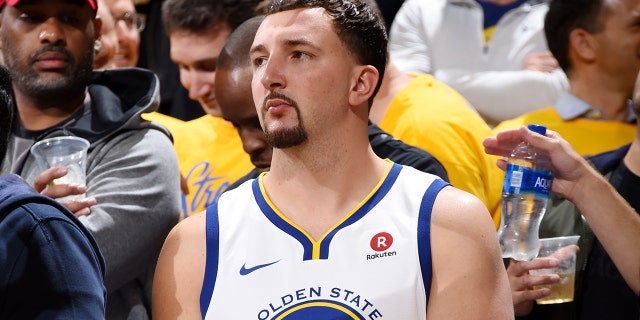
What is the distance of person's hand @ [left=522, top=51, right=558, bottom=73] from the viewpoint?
5133mm

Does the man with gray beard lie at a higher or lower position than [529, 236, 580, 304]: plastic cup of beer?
higher

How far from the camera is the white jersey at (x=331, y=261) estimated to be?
272 centimetres

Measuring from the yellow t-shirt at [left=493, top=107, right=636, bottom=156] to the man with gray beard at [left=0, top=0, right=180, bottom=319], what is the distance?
4.91ft

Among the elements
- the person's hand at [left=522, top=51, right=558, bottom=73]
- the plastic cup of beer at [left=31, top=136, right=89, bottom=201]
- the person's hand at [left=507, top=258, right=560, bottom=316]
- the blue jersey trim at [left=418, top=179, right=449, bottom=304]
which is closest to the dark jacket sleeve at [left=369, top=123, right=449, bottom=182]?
the person's hand at [left=507, top=258, right=560, bottom=316]

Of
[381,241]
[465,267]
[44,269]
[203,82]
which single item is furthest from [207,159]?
[44,269]

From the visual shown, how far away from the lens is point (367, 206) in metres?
2.89

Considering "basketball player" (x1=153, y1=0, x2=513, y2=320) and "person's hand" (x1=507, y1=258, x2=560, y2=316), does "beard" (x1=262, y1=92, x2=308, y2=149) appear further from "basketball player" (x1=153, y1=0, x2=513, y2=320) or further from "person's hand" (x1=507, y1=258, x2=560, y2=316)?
"person's hand" (x1=507, y1=258, x2=560, y2=316)

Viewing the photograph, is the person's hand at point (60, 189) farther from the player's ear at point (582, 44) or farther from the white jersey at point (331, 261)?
the player's ear at point (582, 44)

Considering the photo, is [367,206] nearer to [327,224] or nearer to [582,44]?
[327,224]

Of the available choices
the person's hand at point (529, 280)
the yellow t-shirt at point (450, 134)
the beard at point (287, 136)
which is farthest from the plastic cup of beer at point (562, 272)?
Answer: the beard at point (287, 136)

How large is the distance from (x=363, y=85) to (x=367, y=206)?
37 cm

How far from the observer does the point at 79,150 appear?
140 inches

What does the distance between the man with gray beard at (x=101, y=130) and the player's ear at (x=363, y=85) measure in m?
0.93

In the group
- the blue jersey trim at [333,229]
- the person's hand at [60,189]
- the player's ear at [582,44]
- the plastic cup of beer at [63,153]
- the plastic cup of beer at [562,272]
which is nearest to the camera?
the blue jersey trim at [333,229]
